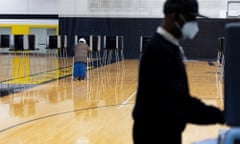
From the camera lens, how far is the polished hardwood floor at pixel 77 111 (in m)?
5.91

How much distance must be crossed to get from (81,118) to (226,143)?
5608mm

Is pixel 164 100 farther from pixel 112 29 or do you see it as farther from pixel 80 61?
pixel 112 29

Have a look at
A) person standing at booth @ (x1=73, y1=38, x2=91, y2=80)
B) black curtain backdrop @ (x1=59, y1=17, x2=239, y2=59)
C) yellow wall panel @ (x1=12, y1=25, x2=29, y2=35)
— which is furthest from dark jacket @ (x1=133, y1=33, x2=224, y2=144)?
yellow wall panel @ (x1=12, y1=25, x2=29, y2=35)

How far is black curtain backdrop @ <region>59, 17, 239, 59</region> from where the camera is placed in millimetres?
21969

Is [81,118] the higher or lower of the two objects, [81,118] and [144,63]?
the lower

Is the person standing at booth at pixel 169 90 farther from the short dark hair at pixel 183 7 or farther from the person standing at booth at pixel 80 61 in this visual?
the person standing at booth at pixel 80 61

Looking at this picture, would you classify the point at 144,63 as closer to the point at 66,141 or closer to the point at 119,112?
the point at 66,141

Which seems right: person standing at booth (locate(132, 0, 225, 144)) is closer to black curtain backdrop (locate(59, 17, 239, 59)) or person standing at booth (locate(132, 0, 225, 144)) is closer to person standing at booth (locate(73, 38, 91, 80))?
person standing at booth (locate(73, 38, 91, 80))

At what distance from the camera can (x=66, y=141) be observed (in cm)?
567

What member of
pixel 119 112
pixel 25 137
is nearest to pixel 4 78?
pixel 119 112

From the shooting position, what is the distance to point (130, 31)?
75.8ft

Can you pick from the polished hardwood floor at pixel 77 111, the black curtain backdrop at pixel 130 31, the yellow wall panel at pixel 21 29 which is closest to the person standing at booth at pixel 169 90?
the polished hardwood floor at pixel 77 111

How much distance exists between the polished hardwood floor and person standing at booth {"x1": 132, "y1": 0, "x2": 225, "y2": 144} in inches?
53.5

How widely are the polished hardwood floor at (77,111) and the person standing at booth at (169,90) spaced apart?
1360mm
